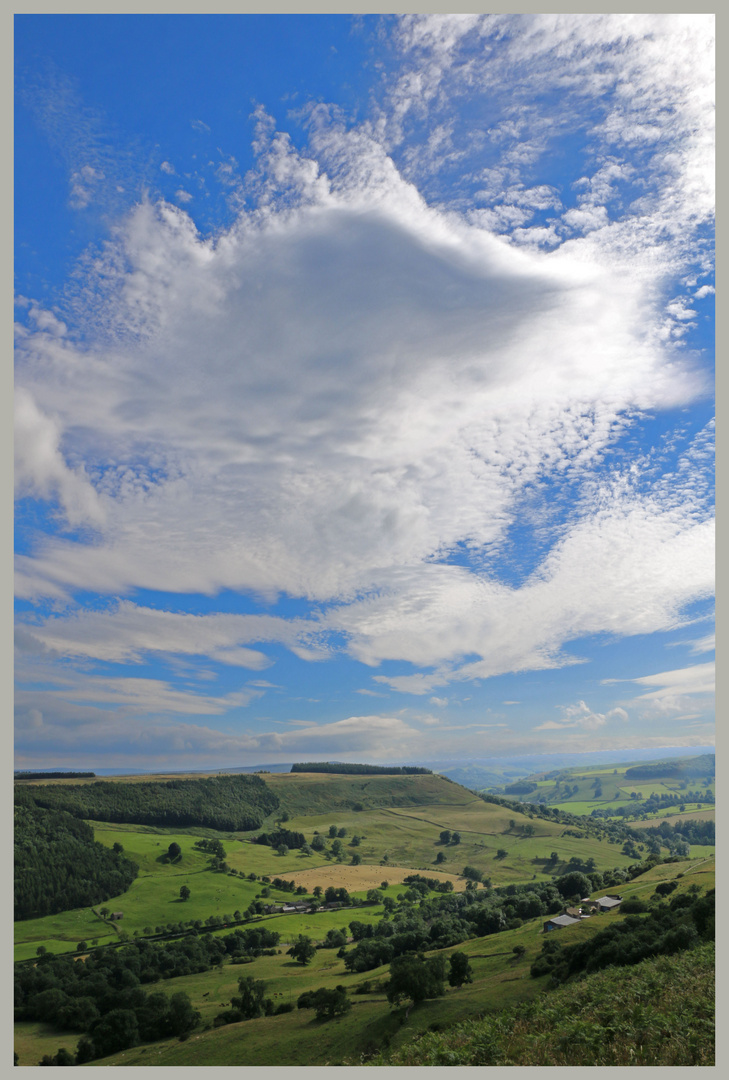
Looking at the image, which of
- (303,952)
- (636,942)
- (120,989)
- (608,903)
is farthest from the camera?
(303,952)

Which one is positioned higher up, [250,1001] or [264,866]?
[250,1001]

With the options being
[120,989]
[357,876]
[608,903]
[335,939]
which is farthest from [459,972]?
[357,876]

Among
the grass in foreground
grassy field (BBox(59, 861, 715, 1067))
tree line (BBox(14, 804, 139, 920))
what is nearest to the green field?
grassy field (BBox(59, 861, 715, 1067))

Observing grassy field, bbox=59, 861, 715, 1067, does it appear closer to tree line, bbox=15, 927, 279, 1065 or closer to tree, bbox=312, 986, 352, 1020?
tree, bbox=312, 986, 352, 1020

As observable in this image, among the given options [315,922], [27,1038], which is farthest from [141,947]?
[27,1038]

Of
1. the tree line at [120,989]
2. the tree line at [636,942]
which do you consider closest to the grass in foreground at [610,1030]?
the tree line at [636,942]

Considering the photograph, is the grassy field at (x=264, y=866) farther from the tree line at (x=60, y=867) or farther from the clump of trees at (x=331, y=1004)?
the clump of trees at (x=331, y=1004)

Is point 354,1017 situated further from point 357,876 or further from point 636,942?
point 357,876

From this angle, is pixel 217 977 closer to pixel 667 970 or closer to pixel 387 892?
pixel 387 892

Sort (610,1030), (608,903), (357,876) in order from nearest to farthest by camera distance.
→ (610,1030) → (608,903) → (357,876)
